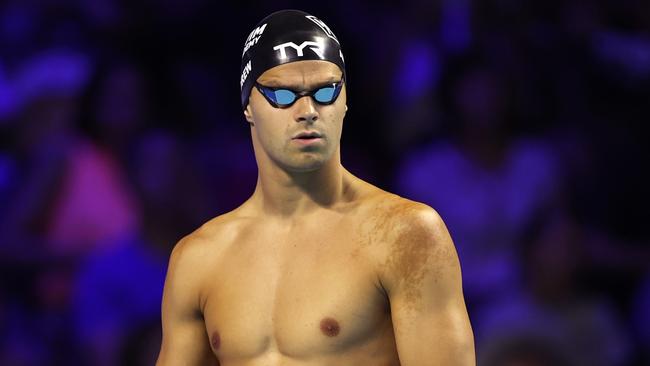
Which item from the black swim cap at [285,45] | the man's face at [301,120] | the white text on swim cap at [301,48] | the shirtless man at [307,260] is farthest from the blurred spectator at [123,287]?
the white text on swim cap at [301,48]

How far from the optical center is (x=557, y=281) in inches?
216

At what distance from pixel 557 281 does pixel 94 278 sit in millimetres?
2221

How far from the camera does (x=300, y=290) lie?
3404 mm

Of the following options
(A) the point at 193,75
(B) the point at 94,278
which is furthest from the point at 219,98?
(B) the point at 94,278

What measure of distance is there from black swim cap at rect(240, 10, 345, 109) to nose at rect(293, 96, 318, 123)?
0.14m

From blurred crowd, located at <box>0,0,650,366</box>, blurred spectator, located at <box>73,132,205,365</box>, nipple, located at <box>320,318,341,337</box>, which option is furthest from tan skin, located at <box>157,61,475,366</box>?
blurred crowd, located at <box>0,0,650,366</box>

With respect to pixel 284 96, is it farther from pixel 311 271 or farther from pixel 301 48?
pixel 311 271

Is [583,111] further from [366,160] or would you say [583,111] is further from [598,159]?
[366,160]

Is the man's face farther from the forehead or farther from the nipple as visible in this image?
the nipple

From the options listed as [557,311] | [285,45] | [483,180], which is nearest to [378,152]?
[483,180]

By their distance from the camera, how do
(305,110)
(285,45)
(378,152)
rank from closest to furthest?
1. (305,110)
2. (285,45)
3. (378,152)

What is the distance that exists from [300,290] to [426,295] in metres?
0.41

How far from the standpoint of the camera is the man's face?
133 inches

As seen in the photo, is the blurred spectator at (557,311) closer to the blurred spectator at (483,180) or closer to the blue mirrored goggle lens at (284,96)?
the blurred spectator at (483,180)
